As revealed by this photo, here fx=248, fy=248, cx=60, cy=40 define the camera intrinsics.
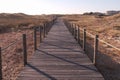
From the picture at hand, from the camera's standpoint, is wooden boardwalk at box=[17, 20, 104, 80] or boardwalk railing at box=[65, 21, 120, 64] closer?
wooden boardwalk at box=[17, 20, 104, 80]

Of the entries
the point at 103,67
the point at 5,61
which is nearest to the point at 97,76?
the point at 103,67

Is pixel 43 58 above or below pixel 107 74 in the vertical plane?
above

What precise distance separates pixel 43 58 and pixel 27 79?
9.31ft

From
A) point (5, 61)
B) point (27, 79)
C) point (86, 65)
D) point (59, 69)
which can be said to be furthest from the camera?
point (5, 61)

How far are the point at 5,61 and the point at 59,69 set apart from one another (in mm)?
5528

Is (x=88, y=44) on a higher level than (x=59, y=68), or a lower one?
lower

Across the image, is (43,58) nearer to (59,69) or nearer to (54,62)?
(54,62)

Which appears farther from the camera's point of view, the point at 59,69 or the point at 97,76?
the point at 59,69

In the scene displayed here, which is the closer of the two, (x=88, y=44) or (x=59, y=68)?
(x=59, y=68)

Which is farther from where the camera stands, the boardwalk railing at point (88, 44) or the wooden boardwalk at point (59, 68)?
the boardwalk railing at point (88, 44)

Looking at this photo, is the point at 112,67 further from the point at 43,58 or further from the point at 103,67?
the point at 43,58

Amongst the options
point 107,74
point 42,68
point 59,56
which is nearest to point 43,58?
point 59,56

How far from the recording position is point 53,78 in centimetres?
704

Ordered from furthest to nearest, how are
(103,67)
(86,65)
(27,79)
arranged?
(103,67) < (86,65) < (27,79)
